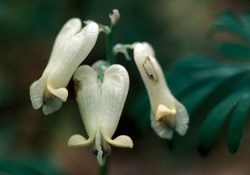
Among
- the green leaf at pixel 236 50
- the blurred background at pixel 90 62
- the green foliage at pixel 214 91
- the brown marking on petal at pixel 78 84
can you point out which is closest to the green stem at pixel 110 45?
the brown marking on petal at pixel 78 84

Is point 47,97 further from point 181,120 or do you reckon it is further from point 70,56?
point 181,120

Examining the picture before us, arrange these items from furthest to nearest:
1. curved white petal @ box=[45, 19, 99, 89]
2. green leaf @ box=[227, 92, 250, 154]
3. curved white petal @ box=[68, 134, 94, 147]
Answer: green leaf @ box=[227, 92, 250, 154] → curved white petal @ box=[45, 19, 99, 89] → curved white petal @ box=[68, 134, 94, 147]

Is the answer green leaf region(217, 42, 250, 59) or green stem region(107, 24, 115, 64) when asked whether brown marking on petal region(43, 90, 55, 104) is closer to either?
green stem region(107, 24, 115, 64)

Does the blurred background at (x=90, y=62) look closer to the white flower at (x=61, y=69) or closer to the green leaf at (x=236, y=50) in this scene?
the green leaf at (x=236, y=50)

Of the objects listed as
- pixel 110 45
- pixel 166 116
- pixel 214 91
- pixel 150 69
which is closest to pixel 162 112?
pixel 166 116

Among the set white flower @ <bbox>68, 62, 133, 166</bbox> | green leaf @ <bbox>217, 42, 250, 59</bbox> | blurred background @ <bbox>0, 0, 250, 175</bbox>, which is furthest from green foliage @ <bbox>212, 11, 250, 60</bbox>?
blurred background @ <bbox>0, 0, 250, 175</bbox>

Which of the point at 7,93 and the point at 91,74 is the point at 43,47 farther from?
the point at 91,74
